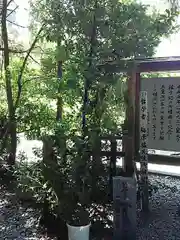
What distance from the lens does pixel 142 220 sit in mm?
3803

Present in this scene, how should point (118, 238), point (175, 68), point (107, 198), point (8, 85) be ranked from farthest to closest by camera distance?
point (8, 85)
point (175, 68)
point (107, 198)
point (118, 238)

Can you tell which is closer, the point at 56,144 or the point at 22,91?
the point at 56,144

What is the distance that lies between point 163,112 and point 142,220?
1.32 metres

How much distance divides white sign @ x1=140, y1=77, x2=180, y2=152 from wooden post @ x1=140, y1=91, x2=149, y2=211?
1.09 ft

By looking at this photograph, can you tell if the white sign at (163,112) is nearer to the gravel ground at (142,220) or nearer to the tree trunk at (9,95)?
the gravel ground at (142,220)

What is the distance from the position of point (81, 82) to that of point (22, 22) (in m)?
3.85

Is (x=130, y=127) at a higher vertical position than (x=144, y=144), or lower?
higher

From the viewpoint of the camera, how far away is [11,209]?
4.31m

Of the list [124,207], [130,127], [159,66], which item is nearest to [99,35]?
[159,66]

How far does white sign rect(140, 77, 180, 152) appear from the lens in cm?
407

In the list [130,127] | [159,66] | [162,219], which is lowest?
[162,219]

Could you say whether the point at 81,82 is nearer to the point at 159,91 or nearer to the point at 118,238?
the point at 159,91

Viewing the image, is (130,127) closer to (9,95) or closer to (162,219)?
(162,219)

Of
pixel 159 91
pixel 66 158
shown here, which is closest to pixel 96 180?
pixel 66 158
